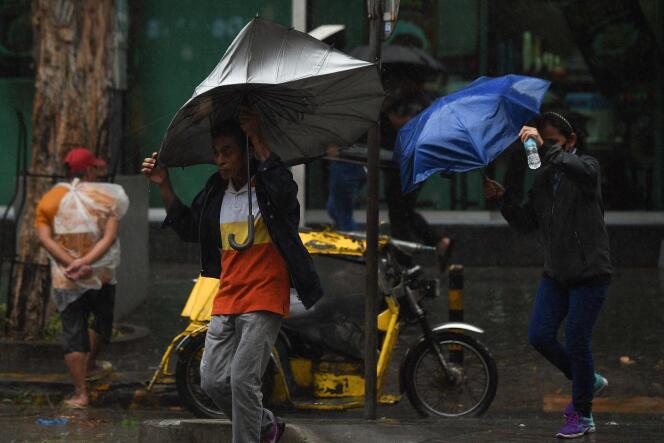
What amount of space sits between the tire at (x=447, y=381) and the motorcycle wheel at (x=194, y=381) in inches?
33.6

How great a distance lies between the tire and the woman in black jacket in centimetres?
103

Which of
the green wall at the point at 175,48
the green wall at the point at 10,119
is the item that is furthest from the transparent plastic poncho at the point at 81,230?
the green wall at the point at 10,119

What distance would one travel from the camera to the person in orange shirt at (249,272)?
589 centimetres

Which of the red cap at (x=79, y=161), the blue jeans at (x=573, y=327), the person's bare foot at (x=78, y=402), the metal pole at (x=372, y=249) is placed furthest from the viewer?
the red cap at (x=79, y=161)

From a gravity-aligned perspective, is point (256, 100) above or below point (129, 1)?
below

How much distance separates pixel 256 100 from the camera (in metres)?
6.12

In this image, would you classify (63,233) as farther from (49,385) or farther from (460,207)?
(460,207)

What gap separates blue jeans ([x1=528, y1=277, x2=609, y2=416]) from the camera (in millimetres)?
6754

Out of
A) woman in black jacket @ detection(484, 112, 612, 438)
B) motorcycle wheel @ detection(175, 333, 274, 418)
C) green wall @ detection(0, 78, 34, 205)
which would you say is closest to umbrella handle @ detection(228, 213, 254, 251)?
woman in black jacket @ detection(484, 112, 612, 438)

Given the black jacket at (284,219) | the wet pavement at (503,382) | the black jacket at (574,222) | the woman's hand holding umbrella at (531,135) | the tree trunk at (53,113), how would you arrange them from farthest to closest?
the tree trunk at (53,113) < the wet pavement at (503,382) < the black jacket at (574,222) < the woman's hand holding umbrella at (531,135) < the black jacket at (284,219)

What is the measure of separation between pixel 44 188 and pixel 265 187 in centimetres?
476

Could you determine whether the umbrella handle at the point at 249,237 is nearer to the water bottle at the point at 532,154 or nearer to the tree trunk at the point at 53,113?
the water bottle at the point at 532,154

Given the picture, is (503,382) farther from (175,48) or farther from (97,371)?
(175,48)

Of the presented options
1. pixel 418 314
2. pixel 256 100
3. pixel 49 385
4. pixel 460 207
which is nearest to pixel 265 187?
pixel 256 100
